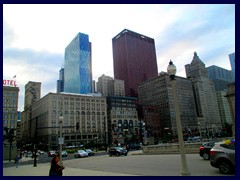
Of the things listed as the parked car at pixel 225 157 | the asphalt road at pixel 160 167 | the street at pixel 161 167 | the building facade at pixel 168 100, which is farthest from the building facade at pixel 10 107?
the parked car at pixel 225 157

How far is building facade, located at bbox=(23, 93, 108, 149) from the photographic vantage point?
12381cm

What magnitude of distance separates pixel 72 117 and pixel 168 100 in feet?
232

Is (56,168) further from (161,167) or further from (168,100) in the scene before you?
(168,100)

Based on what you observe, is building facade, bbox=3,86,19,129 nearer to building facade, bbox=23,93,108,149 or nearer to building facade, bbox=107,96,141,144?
building facade, bbox=23,93,108,149

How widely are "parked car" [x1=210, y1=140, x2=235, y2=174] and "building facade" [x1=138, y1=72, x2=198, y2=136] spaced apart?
146129mm

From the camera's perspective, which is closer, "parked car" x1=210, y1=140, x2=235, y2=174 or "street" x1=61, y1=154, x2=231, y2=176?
"parked car" x1=210, y1=140, x2=235, y2=174

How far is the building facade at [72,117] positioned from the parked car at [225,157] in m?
113

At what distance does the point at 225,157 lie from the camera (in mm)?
10789

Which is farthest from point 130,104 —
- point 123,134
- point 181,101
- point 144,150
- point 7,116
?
point 144,150

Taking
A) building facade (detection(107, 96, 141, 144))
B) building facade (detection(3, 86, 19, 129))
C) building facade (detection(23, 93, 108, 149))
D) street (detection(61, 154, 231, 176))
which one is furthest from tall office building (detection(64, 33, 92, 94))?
street (detection(61, 154, 231, 176))

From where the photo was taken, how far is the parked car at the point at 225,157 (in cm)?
1060

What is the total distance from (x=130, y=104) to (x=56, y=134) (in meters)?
56.7
